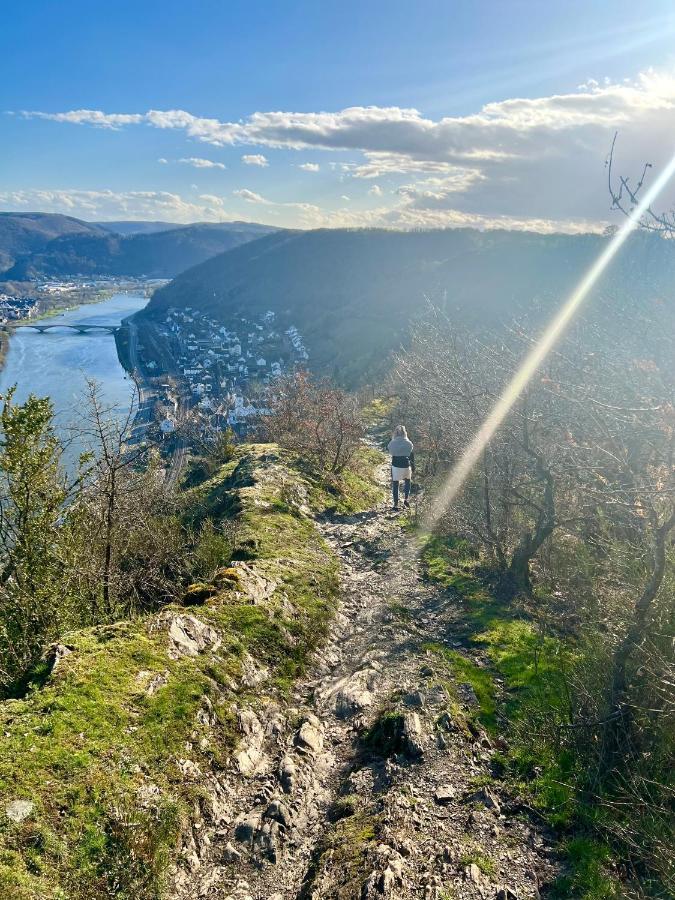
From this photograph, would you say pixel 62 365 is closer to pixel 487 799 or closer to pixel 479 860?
pixel 487 799

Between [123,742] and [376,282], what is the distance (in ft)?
524

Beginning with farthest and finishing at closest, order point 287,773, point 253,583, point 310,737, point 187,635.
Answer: point 253,583
point 187,635
point 310,737
point 287,773

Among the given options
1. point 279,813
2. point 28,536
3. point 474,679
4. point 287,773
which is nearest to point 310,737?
point 287,773

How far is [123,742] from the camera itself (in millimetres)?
5152

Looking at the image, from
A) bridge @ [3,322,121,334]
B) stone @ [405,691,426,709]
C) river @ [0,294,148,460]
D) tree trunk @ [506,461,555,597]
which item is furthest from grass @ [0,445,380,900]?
bridge @ [3,322,121,334]

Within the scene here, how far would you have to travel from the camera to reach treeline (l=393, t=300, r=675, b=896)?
5.43m

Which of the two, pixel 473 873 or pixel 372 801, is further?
pixel 372 801

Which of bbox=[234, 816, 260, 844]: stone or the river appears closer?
bbox=[234, 816, 260, 844]: stone

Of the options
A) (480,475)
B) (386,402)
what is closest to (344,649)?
(480,475)

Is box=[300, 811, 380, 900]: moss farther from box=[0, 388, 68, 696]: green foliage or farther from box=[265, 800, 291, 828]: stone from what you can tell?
box=[0, 388, 68, 696]: green foliage

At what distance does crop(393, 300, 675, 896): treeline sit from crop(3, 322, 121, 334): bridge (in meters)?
149

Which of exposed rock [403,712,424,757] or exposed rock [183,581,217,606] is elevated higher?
exposed rock [183,581,217,606]

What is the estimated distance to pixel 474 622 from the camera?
10.2 meters

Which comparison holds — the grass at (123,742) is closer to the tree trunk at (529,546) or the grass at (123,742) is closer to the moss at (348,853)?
the moss at (348,853)
